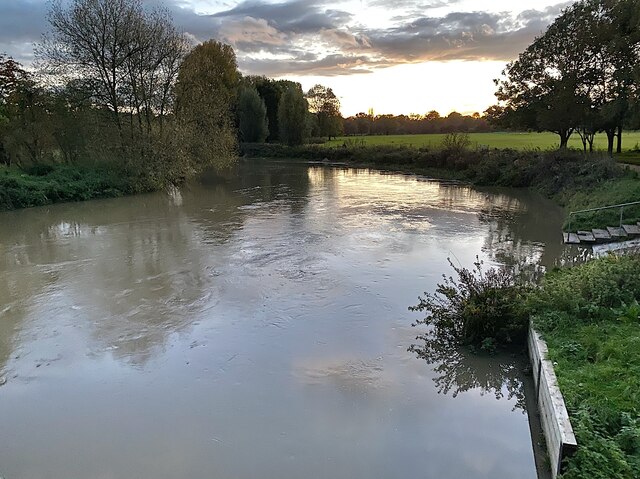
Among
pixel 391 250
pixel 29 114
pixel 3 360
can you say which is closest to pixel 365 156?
pixel 29 114

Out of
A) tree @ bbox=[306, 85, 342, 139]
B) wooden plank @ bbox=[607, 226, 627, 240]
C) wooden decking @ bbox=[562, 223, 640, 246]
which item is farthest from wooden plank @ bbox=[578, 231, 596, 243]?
tree @ bbox=[306, 85, 342, 139]

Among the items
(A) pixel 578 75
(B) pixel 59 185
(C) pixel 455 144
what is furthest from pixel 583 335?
(C) pixel 455 144

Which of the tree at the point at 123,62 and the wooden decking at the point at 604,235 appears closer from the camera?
the wooden decking at the point at 604,235

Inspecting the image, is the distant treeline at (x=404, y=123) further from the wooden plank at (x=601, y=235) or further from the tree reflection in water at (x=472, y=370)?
the tree reflection in water at (x=472, y=370)

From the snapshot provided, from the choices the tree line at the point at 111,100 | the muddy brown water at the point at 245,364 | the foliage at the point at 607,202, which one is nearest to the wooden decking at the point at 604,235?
the foliage at the point at 607,202

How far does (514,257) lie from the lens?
39.1ft

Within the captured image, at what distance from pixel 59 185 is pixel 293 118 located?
33.1 m

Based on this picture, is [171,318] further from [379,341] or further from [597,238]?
[597,238]

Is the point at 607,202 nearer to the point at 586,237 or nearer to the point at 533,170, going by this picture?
the point at 586,237

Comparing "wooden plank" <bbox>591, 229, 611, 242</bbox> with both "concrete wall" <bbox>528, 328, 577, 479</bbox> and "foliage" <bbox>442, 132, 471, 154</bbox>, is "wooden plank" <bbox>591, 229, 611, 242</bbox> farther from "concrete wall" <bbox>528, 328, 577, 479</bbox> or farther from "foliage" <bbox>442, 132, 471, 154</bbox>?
"foliage" <bbox>442, 132, 471, 154</bbox>

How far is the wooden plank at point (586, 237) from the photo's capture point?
12156mm

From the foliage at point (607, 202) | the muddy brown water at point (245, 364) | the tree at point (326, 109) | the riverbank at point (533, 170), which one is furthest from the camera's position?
the tree at point (326, 109)

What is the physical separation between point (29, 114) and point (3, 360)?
67.4 feet

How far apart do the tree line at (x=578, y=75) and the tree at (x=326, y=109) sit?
30.8 metres
